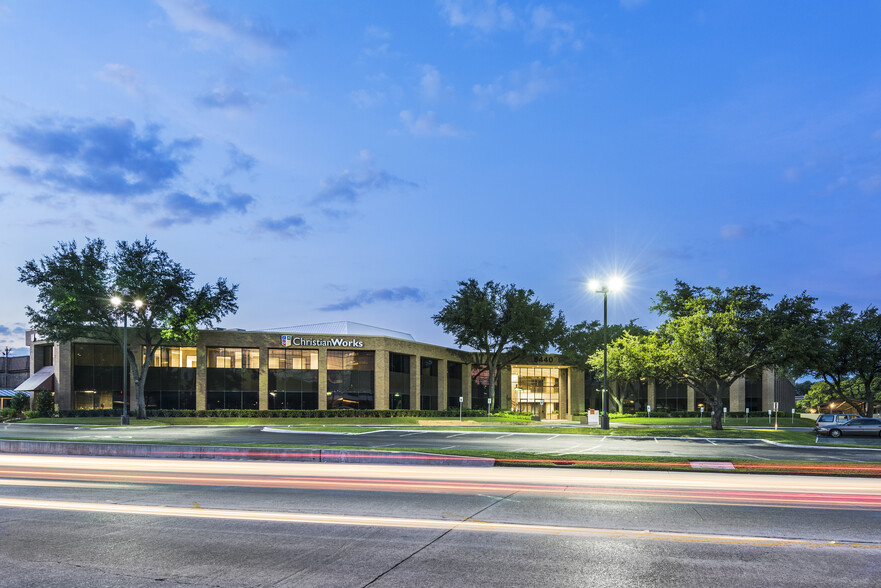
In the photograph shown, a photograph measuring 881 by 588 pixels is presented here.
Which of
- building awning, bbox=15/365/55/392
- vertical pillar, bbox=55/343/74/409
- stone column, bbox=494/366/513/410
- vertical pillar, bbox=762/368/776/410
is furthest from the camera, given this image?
vertical pillar, bbox=762/368/776/410

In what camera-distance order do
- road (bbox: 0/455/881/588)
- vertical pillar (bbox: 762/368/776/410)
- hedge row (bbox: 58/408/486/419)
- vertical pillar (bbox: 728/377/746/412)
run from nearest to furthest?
road (bbox: 0/455/881/588), hedge row (bbox: 58/408/486/419), vertical pillar (bbox: 762/368/776/410), vertical pillar (bbox: 728/377/746/412)

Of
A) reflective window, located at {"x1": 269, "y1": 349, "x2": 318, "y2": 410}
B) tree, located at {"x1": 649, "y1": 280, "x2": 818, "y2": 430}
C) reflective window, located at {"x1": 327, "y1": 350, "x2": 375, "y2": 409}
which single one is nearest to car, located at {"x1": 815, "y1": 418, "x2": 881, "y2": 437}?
tree, located at {"x1": 649, "y1": 280, "x2": 818, "y2": 430}

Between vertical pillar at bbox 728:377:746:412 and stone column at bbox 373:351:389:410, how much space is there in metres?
47.1

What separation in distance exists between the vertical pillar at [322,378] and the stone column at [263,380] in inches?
198

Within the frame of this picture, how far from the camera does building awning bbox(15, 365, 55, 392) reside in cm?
5922

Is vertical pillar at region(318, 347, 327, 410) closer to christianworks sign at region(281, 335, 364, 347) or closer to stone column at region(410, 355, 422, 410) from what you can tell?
christianworks sign at region(281, 335, 364, 347)

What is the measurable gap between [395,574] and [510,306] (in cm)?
6097

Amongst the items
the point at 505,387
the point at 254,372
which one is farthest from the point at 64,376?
the point at 505,387

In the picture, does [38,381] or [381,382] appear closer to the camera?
[38,381]

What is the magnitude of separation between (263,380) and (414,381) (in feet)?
51.7

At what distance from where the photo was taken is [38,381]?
59.9 metres

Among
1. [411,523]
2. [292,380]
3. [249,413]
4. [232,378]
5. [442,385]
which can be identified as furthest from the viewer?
[442,385]

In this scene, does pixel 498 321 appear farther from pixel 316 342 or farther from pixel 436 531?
pixel 436 531

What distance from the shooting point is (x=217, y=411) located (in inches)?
2271
